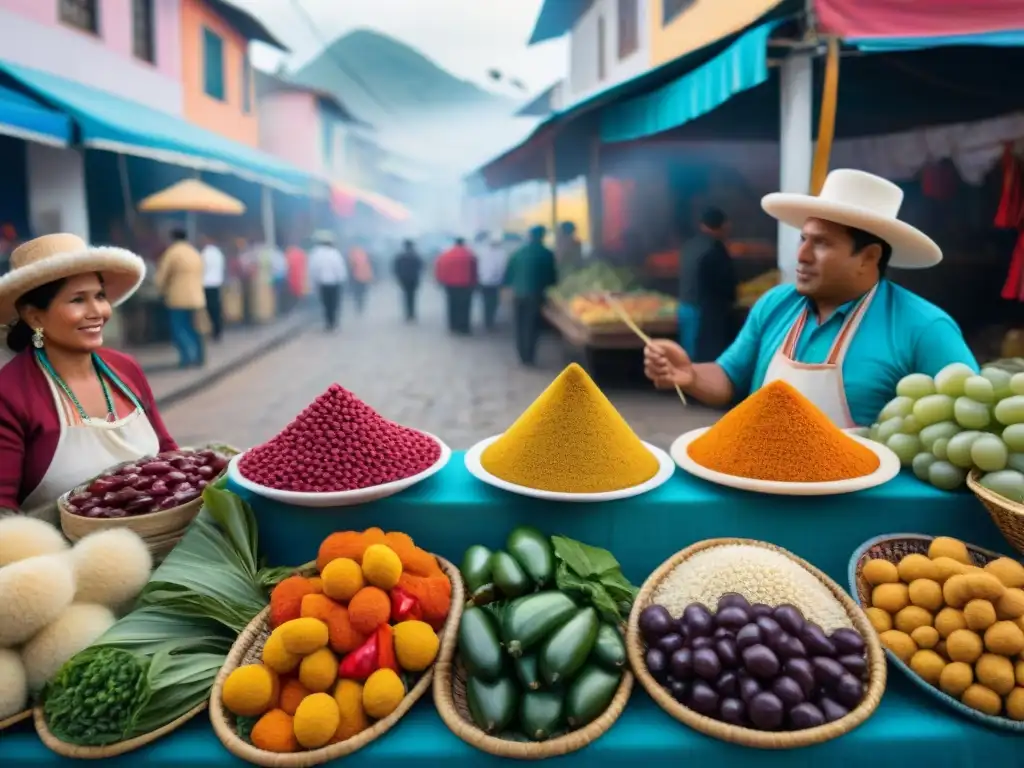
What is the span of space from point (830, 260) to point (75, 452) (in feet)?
7.10

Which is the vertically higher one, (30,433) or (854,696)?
(30,433)

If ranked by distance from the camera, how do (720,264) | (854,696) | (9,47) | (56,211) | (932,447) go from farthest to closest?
(56,211)
(9,47)
(720,264)
(932,447)
(854,696)

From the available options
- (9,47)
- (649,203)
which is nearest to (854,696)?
(9,47)

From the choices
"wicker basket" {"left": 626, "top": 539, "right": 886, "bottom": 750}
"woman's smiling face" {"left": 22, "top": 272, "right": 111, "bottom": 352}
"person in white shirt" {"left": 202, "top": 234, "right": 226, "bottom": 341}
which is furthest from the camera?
"person in white shirt" {"left": 202, "top": 234, "right": 226, "bottom": 341}

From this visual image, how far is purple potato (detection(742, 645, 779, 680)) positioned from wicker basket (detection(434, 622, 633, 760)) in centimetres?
24

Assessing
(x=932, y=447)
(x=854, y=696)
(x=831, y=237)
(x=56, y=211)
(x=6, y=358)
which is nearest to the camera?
(x=854, y=696)

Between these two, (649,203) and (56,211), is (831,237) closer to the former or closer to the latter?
(56,211)

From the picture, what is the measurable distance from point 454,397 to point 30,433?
591 centimetres

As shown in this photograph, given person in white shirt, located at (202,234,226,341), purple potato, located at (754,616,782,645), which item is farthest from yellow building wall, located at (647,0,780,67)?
purple potato, located at (754,616,782,645)

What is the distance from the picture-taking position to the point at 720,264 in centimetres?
623

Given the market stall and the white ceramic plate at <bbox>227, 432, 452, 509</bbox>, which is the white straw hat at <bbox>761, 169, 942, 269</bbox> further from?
the white ceramic plate at <bbox>227, 432, 452, 509</bbox>

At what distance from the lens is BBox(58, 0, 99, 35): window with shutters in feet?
31.1

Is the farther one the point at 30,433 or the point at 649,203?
the point at 649,203

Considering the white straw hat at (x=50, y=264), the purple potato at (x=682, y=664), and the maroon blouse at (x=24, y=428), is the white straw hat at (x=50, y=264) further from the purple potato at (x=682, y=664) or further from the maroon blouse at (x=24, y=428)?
the purple potato at (x=682, y=664)
